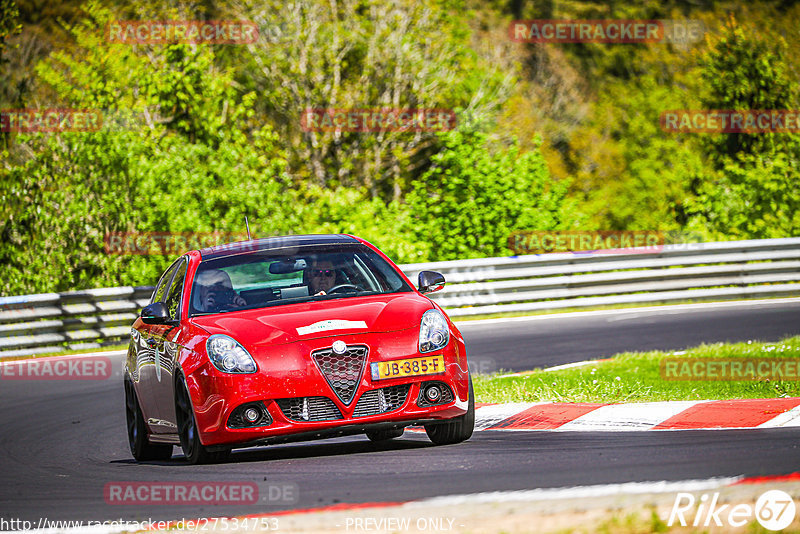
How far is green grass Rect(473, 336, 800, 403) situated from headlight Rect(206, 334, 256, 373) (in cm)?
298

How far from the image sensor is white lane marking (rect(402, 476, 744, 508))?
5.24 m

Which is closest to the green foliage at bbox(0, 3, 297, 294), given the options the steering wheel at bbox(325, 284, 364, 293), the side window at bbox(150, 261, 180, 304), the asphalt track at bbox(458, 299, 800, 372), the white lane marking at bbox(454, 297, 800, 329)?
the white lane marking at bbox(454, 297, 800, 329)

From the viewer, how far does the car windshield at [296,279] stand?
7.90m

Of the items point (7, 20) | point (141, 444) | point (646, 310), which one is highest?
point (7, 20)

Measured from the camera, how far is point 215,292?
799cm

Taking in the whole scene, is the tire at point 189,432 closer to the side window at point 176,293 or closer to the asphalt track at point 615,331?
the side window at point 176,293

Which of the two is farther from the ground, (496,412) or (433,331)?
(433,331)

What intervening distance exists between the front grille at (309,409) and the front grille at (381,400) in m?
0.14

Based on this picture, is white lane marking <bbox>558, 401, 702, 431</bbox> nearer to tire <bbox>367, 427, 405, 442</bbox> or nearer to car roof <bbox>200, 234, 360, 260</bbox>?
tire <bbox>367, 427, 405, 442</bbox>

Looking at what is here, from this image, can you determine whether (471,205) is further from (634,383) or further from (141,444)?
(141,444)

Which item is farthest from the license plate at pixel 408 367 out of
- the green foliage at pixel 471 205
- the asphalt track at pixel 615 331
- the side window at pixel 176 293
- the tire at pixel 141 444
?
the green foliage at pixel 471 205

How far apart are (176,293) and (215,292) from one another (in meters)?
0.57

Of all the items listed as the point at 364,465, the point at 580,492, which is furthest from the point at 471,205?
the point at 580,492

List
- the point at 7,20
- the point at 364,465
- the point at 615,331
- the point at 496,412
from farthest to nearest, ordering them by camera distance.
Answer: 1. the point at 7,20
2. the point at 615,331
3. the point at 496,412
4. the point at 364,465
